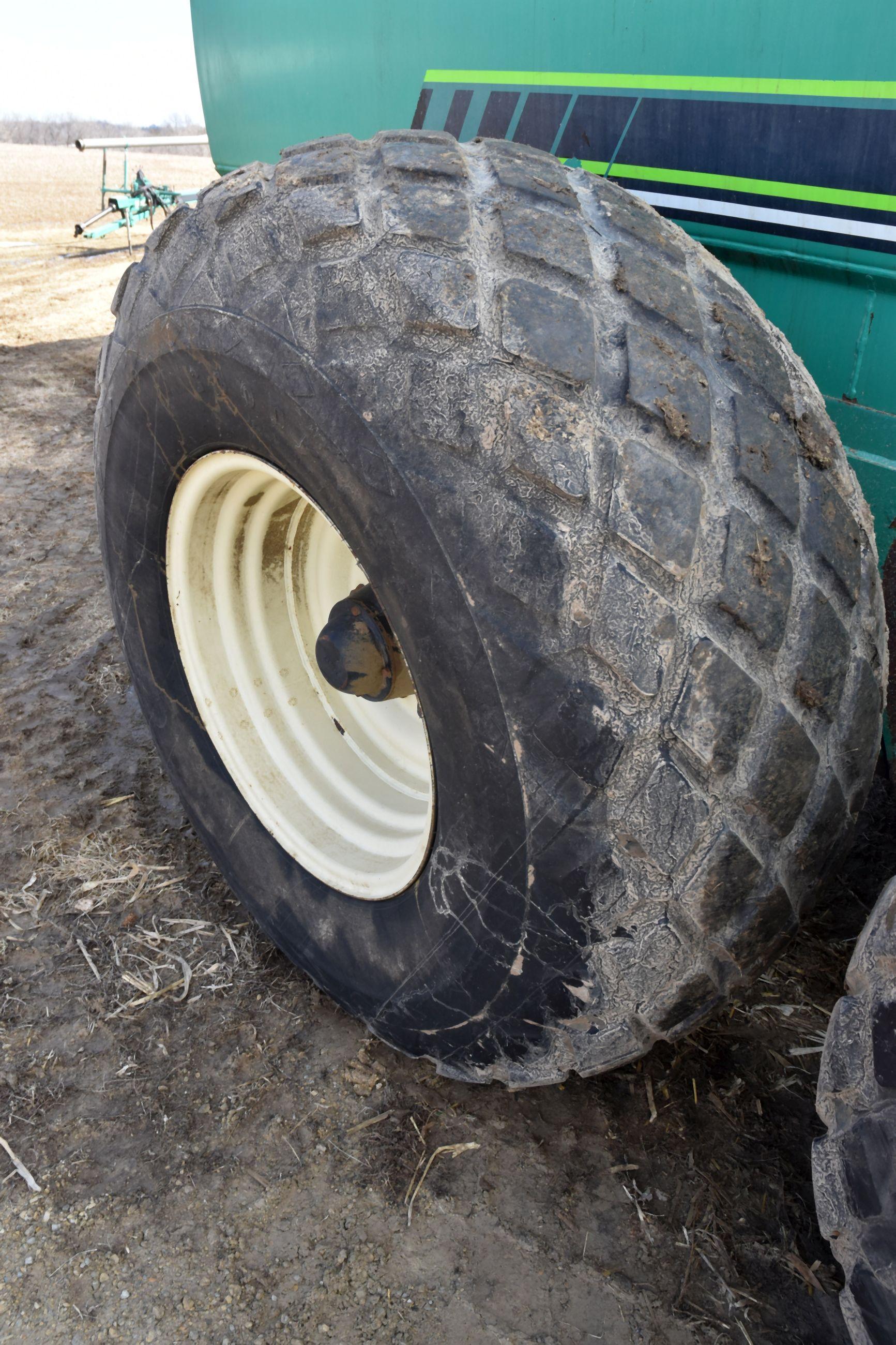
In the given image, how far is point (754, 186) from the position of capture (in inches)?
62.2

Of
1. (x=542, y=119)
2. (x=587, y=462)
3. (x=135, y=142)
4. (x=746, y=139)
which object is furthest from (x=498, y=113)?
(x=135, y=142)

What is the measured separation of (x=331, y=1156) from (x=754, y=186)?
1.79m

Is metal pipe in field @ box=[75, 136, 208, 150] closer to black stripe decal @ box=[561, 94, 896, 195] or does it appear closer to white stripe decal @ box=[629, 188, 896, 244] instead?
black stripe decal @ box=[561, 94, 896, 195]

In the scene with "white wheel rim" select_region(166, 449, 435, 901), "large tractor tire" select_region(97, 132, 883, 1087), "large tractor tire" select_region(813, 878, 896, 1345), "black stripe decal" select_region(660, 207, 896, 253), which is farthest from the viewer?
"white wheel rim" select_region(166, 449, 435, 901)

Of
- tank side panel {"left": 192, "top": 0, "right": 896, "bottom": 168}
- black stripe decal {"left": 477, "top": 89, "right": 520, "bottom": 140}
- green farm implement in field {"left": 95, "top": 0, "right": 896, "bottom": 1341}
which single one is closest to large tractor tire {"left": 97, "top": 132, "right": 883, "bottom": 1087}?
green farm implement in field {"left": 95, "top": 0, "right": 896, "bottom": 1341}

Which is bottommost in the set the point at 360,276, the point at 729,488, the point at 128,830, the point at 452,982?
the point at 128,830

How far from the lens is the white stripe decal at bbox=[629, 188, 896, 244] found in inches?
57.0

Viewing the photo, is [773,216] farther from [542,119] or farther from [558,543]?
[558,543]

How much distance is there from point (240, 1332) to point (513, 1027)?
0.62m

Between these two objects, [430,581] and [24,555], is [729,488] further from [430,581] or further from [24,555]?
[24,555]

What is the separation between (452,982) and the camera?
159 centimetres

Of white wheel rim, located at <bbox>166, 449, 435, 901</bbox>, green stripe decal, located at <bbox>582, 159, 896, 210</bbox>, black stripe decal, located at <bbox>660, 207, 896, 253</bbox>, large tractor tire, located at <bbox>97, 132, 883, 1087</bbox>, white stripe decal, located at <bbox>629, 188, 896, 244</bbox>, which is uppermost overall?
green stripe decal, located at <bbox>582, 159, 896, 210</bbox>

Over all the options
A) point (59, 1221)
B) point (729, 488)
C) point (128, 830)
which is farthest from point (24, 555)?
point (729, 488)

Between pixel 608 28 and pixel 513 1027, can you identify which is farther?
pixel 608 28
